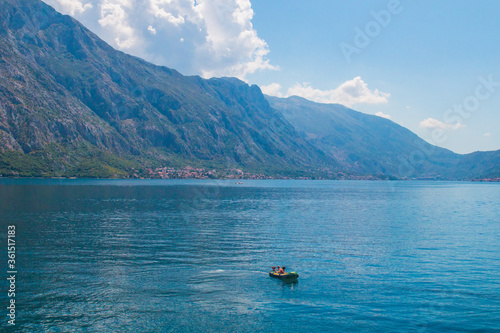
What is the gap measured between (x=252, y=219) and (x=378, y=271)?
55308 millimetres

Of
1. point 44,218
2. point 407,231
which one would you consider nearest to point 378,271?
point 407,231

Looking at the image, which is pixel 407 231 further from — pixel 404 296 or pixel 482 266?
pixel 404 296

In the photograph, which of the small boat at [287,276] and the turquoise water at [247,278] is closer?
the turquoise water at [247,278]

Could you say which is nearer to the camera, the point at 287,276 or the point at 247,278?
the point at 287,276

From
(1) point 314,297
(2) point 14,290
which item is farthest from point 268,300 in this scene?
(2) point 14,290

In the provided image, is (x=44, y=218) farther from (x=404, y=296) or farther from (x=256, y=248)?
(x=404, y=296)

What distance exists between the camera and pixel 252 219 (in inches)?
4092

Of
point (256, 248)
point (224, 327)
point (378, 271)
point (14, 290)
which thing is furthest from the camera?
point (256, 248)

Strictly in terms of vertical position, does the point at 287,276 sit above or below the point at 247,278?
above

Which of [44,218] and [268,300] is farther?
[44,218]

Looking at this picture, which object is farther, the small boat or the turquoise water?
the small boat

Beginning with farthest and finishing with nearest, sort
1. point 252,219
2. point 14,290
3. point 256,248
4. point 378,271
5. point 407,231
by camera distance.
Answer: point 252,219
point 407,231
point 256,248
point 378,271
point 14,290

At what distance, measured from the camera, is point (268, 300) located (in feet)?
134

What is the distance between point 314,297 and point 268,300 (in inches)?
216
